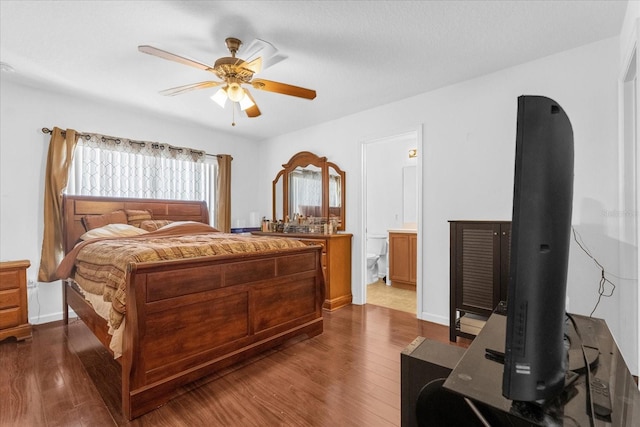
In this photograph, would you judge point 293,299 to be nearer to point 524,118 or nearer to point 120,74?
point 524,118

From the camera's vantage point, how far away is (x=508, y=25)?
7.18 feet

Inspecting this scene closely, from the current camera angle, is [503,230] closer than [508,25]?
No

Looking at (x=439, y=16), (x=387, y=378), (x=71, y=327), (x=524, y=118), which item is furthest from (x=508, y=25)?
(x=71, y=327)

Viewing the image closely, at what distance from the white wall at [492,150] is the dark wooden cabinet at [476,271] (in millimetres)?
364

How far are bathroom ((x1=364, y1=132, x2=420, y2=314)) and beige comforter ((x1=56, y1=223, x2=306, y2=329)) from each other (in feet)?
8.86

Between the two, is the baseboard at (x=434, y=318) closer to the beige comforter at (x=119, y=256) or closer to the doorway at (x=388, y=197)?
the doorway at (x=388, y=197)

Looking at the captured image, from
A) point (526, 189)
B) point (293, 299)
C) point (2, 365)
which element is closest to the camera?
point (526, 189)

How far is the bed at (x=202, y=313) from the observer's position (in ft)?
5.92

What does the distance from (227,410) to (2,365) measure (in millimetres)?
2031

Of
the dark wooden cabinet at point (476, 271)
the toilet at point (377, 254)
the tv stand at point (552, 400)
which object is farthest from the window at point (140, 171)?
the tv stand at point (552, 400)

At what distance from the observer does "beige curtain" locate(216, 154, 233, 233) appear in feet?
15.8

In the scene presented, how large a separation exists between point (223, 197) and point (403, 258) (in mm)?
3023

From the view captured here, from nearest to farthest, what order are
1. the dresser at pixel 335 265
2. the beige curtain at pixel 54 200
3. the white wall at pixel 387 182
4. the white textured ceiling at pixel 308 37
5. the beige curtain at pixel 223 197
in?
1. the white textured ceiling at pixel 308 37
2. the beige curtain at pixel 54 200
3. the dresser at pixel 335 265
4. the beige curtain at pixel 223 197
5. the white wall at pixel 387 182

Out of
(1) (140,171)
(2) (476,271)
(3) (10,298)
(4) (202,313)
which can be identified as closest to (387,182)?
(2) (476,271)
